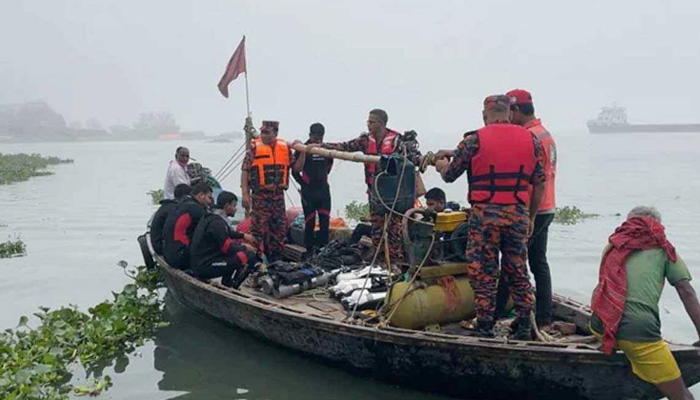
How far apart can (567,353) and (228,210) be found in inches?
194

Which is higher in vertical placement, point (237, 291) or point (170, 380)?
point (237, 291)

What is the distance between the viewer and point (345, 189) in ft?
108

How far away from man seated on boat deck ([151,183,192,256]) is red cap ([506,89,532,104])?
4388 millimetres

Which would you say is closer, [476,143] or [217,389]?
[476,143]

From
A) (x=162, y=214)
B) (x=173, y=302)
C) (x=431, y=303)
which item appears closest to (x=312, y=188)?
(x=162, y=214)

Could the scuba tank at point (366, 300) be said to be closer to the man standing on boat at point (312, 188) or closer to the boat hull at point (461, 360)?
the boat hull at point (461, 360)

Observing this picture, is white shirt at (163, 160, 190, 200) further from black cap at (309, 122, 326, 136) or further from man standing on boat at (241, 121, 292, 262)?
black cap at (309, 122, 326, 136)

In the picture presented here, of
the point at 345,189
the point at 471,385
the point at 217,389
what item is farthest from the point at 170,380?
the point at 345,189

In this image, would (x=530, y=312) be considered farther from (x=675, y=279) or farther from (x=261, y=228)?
(x=261, y=228)

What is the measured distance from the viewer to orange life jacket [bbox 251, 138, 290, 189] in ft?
29.7

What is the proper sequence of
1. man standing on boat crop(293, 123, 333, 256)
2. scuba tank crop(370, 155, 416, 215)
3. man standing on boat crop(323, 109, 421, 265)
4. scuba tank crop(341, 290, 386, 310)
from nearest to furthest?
scuba tank crop(370, 155, 416, 215)
scuba tank crop(341, 290, 386, 310)
man standing on boat crop(323, 109, 421, 265)
man standing on boat crop(293, 123, 333, 256)

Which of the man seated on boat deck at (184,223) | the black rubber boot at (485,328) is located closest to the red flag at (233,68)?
the man seated on boat deck at (184,223)

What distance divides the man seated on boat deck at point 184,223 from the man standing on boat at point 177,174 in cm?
256

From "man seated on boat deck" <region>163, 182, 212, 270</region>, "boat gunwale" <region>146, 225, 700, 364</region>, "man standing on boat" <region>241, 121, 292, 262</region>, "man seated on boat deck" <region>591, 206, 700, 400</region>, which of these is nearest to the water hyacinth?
"man standing on boat" <region>241, 121, 292, 262</region>
